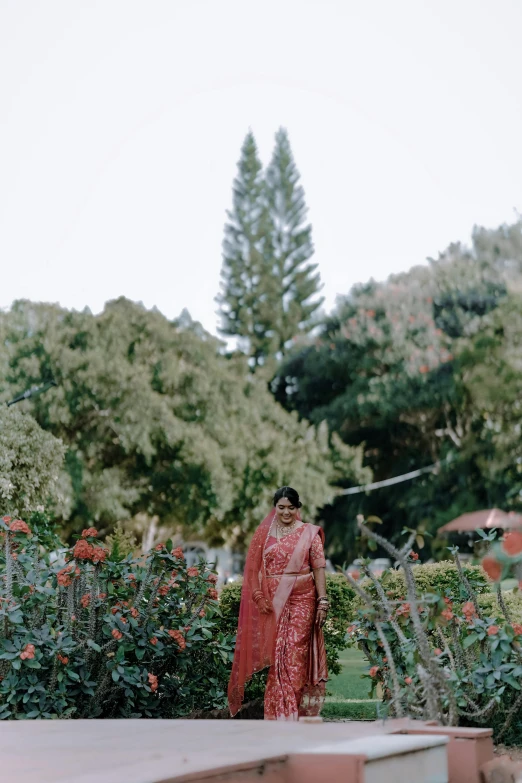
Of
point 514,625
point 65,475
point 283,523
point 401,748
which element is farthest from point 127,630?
point 65,475

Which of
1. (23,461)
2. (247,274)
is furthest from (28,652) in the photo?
(247,274)

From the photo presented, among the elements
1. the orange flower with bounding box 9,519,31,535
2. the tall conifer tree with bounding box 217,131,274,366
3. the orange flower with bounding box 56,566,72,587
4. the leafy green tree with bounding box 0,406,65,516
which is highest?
the tall conifer tree with bounding box 217,131,274,366

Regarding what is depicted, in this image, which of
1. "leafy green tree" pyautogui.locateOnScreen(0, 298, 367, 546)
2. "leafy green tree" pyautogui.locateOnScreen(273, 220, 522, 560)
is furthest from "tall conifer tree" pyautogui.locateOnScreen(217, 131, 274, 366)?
"leafy green tree" pyautogui.locateOnScreen(0, 298, 367, 546)

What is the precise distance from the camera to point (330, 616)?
8117 millimetres

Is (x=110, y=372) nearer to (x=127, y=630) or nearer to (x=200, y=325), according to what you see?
(x=200, y=325)

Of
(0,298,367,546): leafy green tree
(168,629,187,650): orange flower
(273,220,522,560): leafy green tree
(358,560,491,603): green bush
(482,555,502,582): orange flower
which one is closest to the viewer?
(482,555,502,582): orange flower

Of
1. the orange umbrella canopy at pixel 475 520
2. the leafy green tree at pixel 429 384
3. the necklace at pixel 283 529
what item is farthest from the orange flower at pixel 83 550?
the leafy green tree at pixel 429 384

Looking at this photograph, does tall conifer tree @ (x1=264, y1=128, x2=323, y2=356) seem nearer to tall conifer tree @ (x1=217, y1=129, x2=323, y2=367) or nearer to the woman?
tall conifer tree @ (x1=217, y1=129, x2=323, y2=367)

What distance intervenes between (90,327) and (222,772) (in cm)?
2524

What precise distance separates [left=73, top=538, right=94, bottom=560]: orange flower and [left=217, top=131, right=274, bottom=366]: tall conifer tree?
35.1 metres

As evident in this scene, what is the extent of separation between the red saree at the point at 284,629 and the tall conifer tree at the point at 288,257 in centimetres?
3475

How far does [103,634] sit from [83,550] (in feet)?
1.85

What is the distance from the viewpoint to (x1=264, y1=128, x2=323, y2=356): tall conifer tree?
4172cm

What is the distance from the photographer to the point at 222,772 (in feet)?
7.48
